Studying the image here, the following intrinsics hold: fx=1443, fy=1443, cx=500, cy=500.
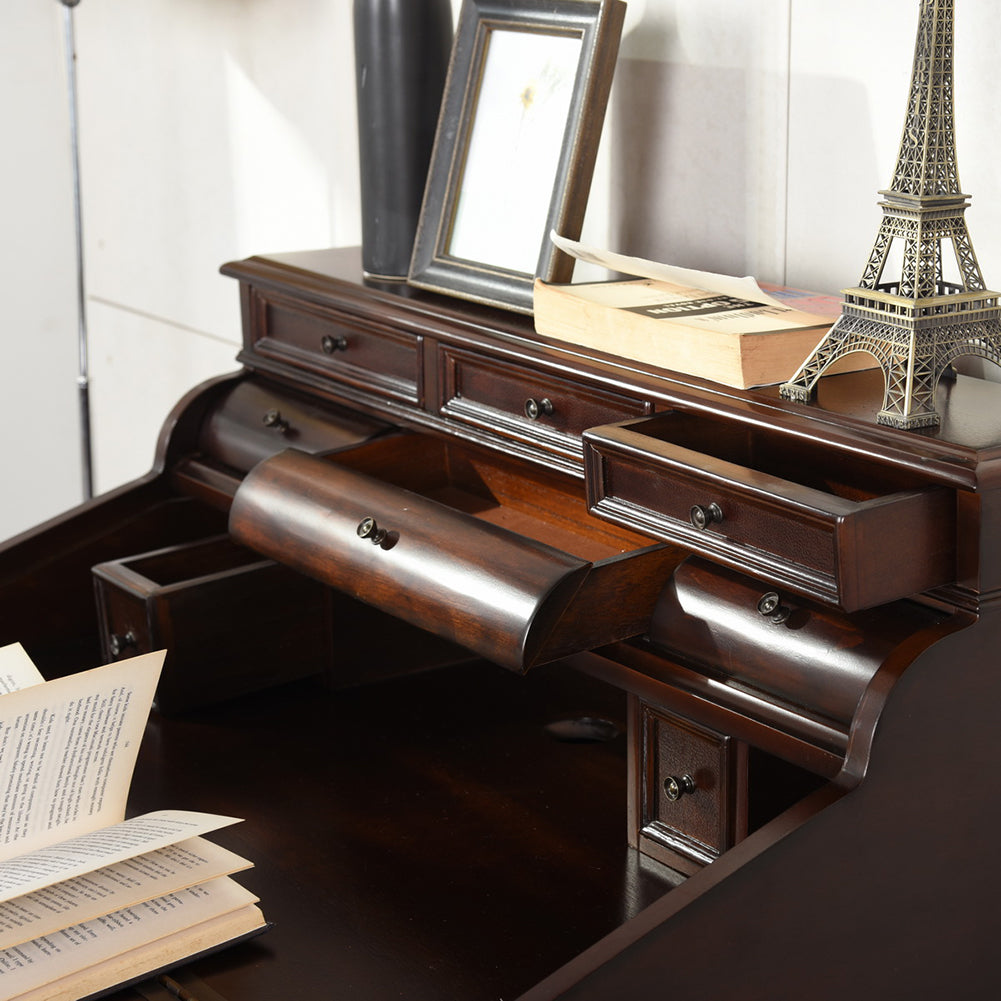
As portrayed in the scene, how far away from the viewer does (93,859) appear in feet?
4.32

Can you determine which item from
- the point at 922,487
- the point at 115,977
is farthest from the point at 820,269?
the point at 115,977

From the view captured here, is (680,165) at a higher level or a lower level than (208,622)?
higher

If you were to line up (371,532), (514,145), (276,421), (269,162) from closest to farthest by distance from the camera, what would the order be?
(371,532)
(514,145)
(276,421)
(269,162)

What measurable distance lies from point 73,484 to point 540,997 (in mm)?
2862

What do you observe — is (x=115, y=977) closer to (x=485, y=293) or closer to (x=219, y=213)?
(x=485, y=293)

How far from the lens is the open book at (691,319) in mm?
1374

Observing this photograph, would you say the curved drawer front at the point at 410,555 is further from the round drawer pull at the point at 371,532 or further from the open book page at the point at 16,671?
the open book page at the point at 16,671

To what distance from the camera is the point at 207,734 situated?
70.4 inches

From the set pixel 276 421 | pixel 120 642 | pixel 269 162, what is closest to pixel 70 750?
pixel 120 642

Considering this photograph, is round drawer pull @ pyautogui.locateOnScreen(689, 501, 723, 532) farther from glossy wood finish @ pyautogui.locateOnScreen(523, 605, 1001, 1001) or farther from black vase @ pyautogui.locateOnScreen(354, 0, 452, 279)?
black vase @ pyautogui.locateOnScreen(354, 0, 452, 279)

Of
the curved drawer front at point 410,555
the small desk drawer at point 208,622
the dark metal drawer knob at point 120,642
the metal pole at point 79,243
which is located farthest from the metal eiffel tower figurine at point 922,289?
the metal pole at point 79,243

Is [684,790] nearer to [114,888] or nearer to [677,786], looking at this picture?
[677,786]

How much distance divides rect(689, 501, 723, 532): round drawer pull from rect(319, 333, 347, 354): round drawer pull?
73 cm

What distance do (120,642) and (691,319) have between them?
90 centimetres
